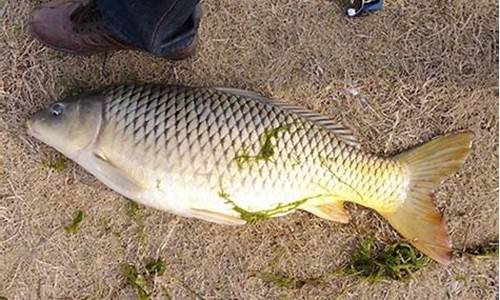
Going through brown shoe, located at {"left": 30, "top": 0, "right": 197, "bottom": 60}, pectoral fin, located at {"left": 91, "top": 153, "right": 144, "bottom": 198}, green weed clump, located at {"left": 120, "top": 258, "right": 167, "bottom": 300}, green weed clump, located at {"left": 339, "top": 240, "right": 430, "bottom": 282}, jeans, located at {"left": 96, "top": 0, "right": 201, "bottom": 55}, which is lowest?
green weed clump, located at {"left": 120, "top": 258, "right": 167, "bottom": 300}

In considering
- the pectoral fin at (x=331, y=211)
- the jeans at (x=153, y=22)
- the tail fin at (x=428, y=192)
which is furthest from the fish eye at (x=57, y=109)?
the tail fin at (x=428, y=192)

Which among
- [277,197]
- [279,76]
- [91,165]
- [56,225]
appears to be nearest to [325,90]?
[279,76]

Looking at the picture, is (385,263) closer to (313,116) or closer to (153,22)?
(313,116)

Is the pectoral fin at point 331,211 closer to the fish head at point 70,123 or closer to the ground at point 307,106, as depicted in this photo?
the ground at point 307,106

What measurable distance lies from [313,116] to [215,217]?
19.1 inches

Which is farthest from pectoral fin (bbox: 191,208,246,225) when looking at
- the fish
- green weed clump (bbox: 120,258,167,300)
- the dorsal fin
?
the dorsal fin

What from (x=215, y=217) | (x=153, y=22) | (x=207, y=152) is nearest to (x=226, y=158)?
(x=207, y=152)

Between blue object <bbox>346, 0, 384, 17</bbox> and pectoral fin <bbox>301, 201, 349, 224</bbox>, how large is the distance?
0.67 m

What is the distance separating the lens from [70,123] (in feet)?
A: 7.83

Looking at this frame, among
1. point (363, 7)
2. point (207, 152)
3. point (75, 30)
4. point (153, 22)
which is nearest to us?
point (153, 22)

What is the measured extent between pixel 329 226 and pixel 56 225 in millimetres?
974

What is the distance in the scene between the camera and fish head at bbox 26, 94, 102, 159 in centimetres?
238

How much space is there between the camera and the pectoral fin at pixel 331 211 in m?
2.49

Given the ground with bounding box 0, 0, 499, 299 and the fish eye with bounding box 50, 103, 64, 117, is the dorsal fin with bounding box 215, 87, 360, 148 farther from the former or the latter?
the fish eye with bounding box 50, 103, 64, 117
